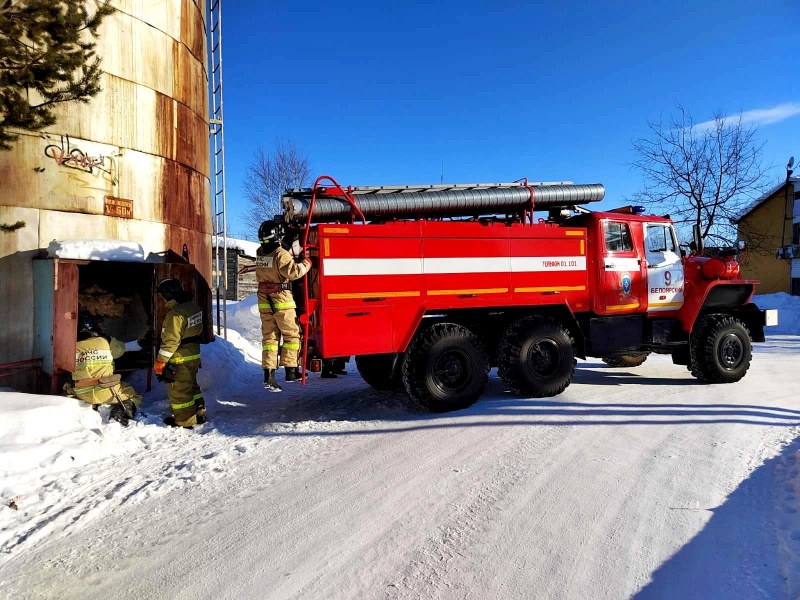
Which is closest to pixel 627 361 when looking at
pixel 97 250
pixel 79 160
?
pixel 97 250

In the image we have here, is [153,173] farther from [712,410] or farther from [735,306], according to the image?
[735,306]

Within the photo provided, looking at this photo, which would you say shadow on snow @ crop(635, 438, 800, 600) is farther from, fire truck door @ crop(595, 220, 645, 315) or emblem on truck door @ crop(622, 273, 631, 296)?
emblem on truck door @ crop(622, 273, 631, 296)

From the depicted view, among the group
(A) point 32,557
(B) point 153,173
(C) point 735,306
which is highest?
(B) point 153,173

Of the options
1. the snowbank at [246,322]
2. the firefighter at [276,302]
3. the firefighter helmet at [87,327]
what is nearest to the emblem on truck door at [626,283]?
the firefighter at [276,302]

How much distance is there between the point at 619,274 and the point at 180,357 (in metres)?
5.87

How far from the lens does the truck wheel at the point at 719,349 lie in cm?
761

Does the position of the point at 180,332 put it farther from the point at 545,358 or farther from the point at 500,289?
the point at 545,358

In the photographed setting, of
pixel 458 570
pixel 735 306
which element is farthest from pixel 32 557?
pixel 735 306

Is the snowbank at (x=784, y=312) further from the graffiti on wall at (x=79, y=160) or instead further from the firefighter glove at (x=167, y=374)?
the graffiti on wall at (x=79, y=160)

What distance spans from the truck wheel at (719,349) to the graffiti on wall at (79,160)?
893cm

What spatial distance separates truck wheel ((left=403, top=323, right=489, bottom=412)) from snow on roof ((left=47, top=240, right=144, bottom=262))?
4104mm

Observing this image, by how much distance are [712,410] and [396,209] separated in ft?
14.8

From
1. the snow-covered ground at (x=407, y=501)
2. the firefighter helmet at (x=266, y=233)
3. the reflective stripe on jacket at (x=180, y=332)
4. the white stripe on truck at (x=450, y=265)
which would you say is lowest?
the snow-covered ground at (x=407, y=501)

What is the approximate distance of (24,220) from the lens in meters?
6.67
